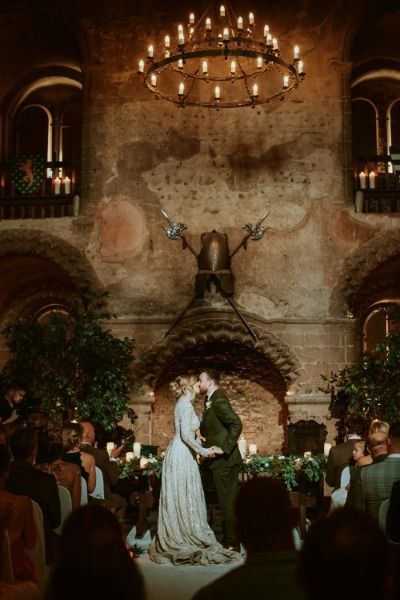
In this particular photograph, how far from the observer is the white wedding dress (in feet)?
31.6

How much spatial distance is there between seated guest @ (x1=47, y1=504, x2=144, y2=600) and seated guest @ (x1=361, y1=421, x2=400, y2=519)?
4035 millimetres

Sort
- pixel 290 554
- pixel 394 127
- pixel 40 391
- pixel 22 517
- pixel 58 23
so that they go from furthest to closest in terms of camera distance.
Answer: pixel 394 127 < pixel 58 23 < pixel 40 391 < pixel 22 517 < pixel 290 554

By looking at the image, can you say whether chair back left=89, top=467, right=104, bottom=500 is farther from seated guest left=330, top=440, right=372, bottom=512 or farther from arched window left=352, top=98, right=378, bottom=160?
arched window left=352, top=98, right=378, bottom=160

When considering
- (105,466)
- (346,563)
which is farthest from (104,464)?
(346,563)

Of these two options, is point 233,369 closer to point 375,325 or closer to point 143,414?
point 143,414

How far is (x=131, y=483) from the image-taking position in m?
12.2

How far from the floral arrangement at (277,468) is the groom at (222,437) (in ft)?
3.73

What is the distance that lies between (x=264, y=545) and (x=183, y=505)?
676 cm

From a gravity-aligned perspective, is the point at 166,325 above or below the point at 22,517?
above

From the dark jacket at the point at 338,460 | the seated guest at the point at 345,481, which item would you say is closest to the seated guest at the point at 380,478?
the seated guest at the point at 345,481

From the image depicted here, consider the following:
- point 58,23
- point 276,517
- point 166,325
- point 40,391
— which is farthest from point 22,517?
point 58,23

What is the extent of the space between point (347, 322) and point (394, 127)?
4.87 meters

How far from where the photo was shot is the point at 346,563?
2373 mm

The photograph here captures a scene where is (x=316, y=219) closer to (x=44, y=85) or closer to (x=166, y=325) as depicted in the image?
(x=166, y=325)
